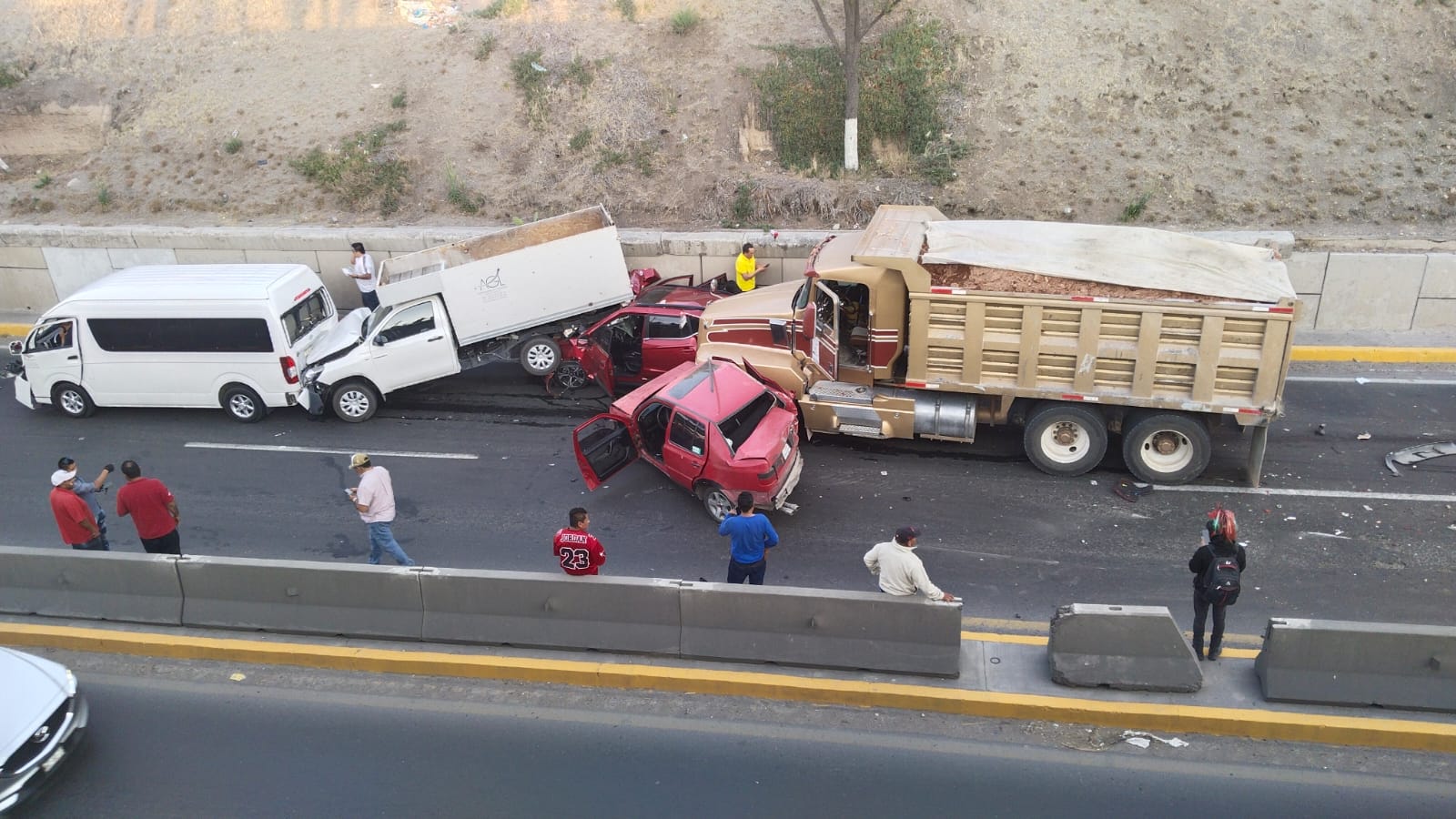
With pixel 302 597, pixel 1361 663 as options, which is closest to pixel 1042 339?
pixel 1361 663

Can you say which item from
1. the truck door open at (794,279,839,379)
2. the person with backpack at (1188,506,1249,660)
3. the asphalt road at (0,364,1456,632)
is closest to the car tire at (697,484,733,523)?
the asphalt road at (0,364,1456,632)

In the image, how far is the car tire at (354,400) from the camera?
14.1 metres

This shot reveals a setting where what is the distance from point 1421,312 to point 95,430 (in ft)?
63.3

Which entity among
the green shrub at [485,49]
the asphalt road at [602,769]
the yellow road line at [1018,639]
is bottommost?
the asphalt road at [602,769]

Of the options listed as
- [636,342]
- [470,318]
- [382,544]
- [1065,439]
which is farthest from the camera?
[470,318]

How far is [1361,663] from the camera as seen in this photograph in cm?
766

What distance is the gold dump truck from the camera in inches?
425

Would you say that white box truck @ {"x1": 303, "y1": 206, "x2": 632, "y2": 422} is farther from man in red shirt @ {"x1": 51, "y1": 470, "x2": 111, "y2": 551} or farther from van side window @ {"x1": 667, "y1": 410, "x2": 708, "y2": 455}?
man in red shirt @ {"x1": 51, "y1": 470, "x2": 111, "y2": 551}

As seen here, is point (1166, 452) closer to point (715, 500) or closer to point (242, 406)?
point (715, 500)

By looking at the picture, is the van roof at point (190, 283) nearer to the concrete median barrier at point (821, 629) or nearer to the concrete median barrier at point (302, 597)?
the concrete median barrier at point (302, 597)

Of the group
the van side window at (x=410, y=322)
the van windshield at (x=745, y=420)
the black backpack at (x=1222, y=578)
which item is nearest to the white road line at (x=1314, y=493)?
the black backpack at (x=1222, y=578)

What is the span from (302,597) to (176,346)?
6657mm

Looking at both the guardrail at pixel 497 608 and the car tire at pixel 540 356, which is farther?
the car tire at pixel 540 356

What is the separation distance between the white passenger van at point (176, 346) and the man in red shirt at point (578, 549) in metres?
7.10
